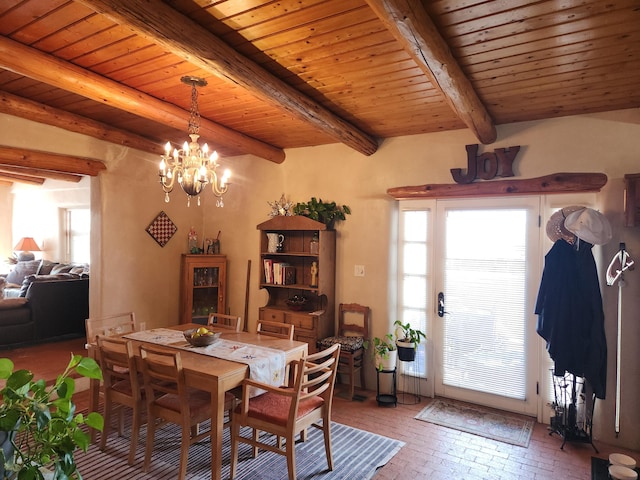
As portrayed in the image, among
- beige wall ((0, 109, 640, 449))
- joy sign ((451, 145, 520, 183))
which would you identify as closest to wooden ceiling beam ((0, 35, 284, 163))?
beige wall ((0, 109, 640, 449))

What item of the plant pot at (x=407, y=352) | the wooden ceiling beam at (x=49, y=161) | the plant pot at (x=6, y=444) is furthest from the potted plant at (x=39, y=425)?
the wooden ceiling beam at (x=49, y=161)

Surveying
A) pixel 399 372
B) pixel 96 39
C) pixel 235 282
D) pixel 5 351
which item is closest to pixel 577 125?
pixel 399 372

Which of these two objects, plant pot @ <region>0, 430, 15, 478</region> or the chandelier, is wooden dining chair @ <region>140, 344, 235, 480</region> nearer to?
the chandelier

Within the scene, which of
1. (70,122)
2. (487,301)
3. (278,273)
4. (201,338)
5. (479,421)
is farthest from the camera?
(278,273)

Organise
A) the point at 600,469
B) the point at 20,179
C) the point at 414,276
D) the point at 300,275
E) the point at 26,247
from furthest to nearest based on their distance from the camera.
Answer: the point at 26,247, the point at 20,179, the point at 300,275, the point at 414,276, the point at 600,469

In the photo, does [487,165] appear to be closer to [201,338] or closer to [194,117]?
[194,117]

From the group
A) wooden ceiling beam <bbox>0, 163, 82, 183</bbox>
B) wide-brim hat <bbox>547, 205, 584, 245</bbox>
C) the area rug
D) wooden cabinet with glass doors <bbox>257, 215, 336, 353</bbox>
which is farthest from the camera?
wooden ceiling beam <bbox>0, 163, 82, 183</bbox>

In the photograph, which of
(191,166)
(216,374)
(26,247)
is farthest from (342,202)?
(26,247)

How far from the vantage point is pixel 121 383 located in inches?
120

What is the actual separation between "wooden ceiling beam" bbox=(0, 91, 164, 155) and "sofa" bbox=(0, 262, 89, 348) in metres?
2.63

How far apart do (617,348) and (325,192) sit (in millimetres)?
2957

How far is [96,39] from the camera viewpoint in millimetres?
2473

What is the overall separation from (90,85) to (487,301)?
11.9 ft

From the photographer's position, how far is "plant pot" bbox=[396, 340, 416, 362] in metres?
3.85
